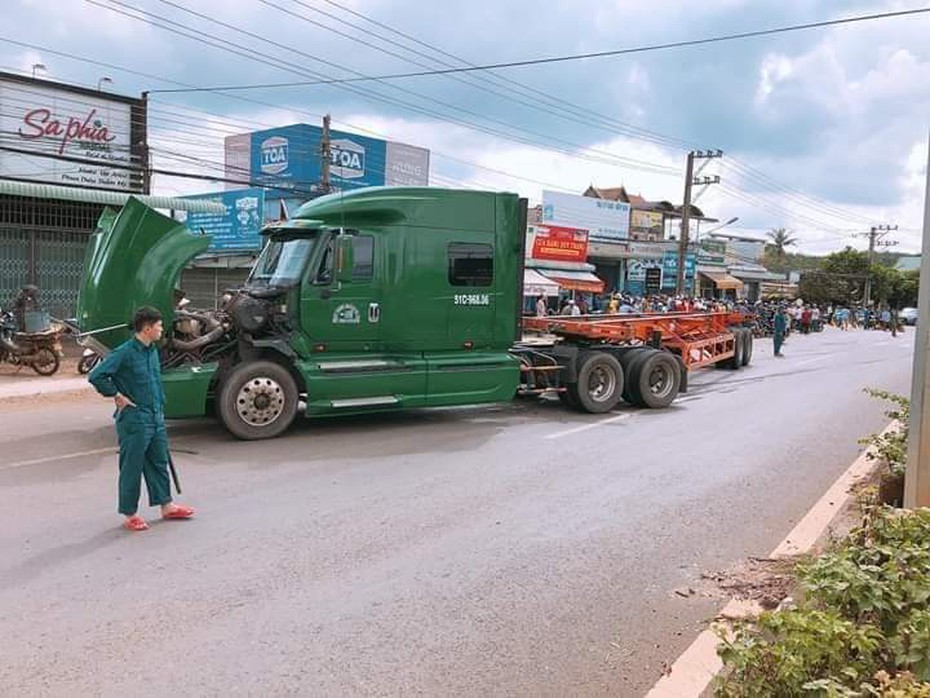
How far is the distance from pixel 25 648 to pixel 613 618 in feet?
9.65

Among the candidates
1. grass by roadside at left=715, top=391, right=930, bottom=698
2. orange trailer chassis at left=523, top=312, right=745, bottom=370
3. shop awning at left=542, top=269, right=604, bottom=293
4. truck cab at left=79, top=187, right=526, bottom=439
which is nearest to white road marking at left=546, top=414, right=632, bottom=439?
truck cab at left=79, top=187, right=526, bottom=439

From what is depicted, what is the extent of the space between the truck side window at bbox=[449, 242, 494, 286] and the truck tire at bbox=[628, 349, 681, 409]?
3.04m

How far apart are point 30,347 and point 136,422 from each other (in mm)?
9945

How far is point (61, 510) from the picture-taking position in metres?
6.09

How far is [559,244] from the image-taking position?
1428 inches

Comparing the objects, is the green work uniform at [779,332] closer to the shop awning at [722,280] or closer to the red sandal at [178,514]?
the red sandal at [178,514]

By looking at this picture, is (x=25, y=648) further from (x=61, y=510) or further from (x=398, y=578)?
(x=61, y=510)

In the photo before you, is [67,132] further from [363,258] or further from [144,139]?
[363,258]

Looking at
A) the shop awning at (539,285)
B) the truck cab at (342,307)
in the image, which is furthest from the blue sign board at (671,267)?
the truck cab at (342,307)

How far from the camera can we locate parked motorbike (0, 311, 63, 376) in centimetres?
1409

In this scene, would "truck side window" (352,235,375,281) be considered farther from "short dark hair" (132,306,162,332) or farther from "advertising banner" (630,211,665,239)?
"advertising banner" (630,211,665,239)

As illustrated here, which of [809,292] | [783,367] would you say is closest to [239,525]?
[783,367]

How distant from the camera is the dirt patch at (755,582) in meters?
4.64

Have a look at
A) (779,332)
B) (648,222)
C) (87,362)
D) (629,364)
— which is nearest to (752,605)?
(629,364)
